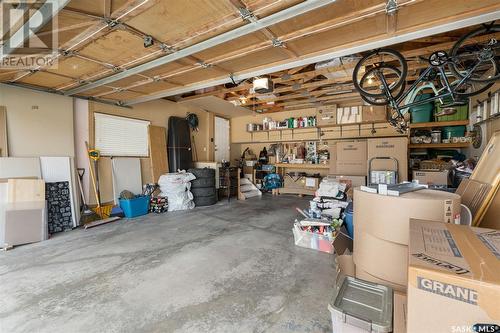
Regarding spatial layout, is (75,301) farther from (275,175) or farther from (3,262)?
(275,175)

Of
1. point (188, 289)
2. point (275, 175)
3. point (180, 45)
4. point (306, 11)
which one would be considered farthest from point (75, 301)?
point (275, 175)

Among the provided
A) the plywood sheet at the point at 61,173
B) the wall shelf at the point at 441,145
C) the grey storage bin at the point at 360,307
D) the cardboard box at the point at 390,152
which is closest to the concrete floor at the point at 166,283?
the grey storage bin at the point at 360,307

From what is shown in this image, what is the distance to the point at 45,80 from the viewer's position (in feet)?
11.2

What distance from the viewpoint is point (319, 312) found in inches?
66.7

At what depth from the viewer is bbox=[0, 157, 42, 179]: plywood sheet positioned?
3.31 meters

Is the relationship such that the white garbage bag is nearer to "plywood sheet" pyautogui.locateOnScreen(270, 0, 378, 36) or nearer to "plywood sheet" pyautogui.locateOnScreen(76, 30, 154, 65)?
"plywood sheet" pyautogui.locateOnScreen(76, 30, 154, 65)

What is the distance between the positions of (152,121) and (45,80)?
2.25 m

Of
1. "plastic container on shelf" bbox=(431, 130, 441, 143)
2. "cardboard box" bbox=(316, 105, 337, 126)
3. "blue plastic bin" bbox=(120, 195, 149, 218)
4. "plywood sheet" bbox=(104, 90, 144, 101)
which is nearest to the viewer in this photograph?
"plywood sheet" bbox=(104, 90, 144, 101)

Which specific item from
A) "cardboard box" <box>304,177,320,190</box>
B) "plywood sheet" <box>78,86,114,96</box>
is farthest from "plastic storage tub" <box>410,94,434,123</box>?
"plywood sheet" <box>78,86,114,96</box>

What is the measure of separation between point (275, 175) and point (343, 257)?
511 cm

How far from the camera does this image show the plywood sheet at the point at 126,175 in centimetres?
475

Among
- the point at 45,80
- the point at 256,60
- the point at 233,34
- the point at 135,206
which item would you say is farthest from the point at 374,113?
the point at 45,80

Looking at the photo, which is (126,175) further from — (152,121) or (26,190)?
(26,190)

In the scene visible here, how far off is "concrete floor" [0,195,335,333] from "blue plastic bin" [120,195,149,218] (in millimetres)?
858
